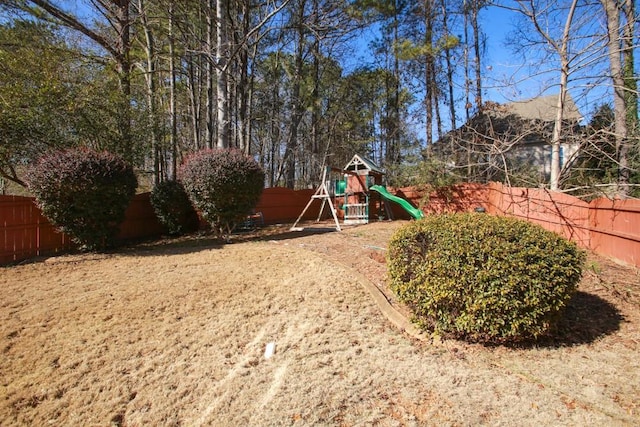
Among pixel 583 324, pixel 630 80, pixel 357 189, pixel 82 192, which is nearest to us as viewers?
pixel 583 324

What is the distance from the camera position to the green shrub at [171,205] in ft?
31.7

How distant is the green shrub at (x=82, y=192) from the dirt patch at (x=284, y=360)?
215 centimetres

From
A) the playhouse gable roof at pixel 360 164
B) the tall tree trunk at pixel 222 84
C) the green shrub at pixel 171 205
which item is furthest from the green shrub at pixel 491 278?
the playhouse gable roof at pixel 360 164

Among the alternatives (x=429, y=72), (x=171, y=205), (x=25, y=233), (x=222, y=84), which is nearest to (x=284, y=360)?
(x=25, y=233)

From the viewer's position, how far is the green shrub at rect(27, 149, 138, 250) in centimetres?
661

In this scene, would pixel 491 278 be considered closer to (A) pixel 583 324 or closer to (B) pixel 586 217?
(A) pixel 583 324

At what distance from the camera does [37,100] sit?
8.39 meters

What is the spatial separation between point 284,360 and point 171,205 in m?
7.74

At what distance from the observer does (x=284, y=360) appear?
3.19 meters

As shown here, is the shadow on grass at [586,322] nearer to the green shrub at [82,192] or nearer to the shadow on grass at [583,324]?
the shadow on grass at [583,324]

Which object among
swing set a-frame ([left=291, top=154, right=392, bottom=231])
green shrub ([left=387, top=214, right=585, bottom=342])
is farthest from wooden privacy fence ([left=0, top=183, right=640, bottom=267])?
swing set a-frame ([left=291, top=154, right=392, bottom=231])

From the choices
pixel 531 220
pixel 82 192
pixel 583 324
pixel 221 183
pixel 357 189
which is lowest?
pixel 583 324

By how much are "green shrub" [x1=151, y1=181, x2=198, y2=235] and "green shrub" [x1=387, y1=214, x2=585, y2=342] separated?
317 inches

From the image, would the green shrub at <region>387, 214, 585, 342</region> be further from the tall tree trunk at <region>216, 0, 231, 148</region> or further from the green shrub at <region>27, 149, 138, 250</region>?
the tall tree trunk at <region>216, 0, 231, 148</region>
